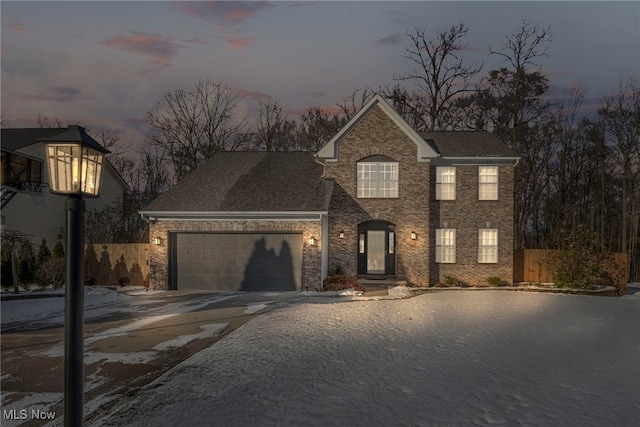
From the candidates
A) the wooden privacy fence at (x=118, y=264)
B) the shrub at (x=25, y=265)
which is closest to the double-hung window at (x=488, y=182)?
the wooden privacy fence at (x=118, y=264)

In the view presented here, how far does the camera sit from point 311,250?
18750 millimetres

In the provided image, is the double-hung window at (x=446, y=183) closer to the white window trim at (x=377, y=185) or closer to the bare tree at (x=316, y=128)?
the white window trim at (x=377, y=185)

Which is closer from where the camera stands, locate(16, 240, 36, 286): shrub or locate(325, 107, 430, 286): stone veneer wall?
locate(16, 240, 36, 286): shrub

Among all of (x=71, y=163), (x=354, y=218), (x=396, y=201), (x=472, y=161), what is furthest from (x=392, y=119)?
(x=71, y=163)

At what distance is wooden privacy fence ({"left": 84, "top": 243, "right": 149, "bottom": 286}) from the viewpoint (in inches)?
816

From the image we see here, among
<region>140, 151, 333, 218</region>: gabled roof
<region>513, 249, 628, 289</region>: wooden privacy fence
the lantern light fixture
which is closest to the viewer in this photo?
the lantern light fixture

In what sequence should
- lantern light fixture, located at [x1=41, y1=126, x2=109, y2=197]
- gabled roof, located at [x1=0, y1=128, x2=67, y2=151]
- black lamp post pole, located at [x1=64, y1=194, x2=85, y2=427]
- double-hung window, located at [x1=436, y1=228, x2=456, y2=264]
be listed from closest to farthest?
black lamp post pole, located at [x1=64, y1=194, x2=85, y2=427] → lantern light fixture, located at [x1=41, y1=126, x2=109, y2=197] → double-hung window, located at [x1=436, y1=228, x2=456, y2=264] → gabled roof, located at [x1=0, y1=128, x2=67, y2=151]

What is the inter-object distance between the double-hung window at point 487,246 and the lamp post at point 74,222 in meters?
18.8

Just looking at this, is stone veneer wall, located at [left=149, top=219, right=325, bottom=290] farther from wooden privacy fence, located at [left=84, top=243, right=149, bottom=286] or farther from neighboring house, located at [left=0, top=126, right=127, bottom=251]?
neighboring house, located at [left=0, top=126, right=127, bottom=251]

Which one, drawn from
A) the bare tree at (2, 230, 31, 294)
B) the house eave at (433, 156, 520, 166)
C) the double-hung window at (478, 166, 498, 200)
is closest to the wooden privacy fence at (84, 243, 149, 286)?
the bare tree at (2, 230, 31, 294)

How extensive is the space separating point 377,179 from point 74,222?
16.8 m

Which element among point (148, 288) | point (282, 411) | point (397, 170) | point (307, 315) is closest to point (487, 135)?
point (397, 170)

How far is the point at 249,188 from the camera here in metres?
20.7
